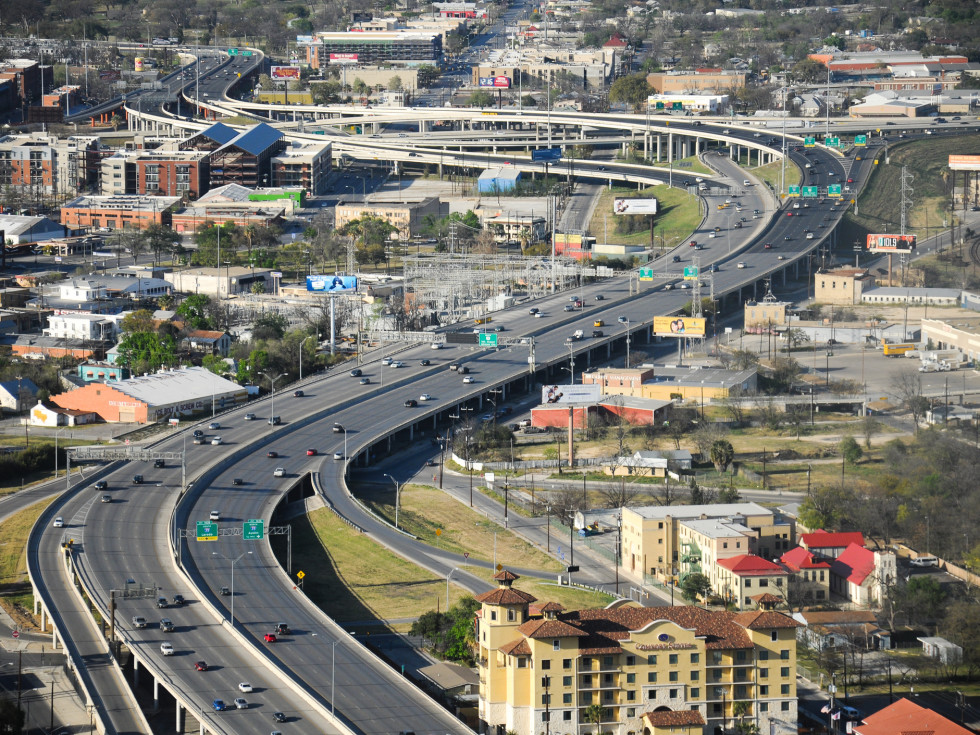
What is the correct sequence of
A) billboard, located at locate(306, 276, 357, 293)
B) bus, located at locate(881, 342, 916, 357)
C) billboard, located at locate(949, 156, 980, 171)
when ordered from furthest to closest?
billboard, located at locate(949, 156, 980, 171)
billboard, located at locate(306, 276, 357, 293)
bus, located at locate(881, 342, 916, 357)

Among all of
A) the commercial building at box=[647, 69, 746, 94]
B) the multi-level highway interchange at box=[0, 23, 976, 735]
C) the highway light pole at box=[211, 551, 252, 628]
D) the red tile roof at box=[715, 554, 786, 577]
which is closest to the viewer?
the multi-level highway interchange at box=[0, 23, 976, 735]

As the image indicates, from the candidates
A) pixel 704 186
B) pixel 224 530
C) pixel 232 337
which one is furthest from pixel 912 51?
pixel 224 530

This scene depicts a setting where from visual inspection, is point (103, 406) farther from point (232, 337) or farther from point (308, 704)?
point (308, 704)

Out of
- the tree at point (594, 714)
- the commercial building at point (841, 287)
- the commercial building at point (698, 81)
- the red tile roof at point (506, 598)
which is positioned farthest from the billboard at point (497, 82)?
the tree at point (594, 714)

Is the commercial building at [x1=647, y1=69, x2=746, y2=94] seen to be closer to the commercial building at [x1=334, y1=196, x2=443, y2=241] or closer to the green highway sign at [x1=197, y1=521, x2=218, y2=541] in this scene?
the commercial building at [x1=334, y1=196, x2=443, y2=241]

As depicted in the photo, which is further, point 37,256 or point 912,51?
point 912,51

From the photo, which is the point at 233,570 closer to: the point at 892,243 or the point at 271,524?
the point at 271,524

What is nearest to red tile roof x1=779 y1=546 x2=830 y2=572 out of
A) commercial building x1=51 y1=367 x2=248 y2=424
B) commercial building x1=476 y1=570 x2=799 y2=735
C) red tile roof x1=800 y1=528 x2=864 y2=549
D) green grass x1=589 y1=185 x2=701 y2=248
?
red tile roof x1=800 y1=528 x2=864 y2=549
